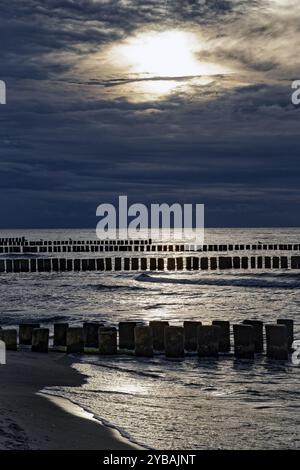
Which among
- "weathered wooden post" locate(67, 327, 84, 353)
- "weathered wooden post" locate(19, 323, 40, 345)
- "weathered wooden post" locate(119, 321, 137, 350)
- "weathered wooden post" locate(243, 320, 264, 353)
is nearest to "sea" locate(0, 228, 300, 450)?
"weathered wooden post" locate(67, 327, 84, 353)

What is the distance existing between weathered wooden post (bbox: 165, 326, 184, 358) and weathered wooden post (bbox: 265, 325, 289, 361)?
166 cm

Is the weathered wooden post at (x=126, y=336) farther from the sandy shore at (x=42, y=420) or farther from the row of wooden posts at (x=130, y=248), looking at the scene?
the row of wooden posts at (x=130, y=248)

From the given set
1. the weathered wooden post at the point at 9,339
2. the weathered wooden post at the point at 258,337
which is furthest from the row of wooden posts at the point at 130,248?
the weathered wooden post at the point at 9,339

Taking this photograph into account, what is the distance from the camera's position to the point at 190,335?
48.4 ft

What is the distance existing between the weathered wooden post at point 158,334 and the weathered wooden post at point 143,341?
0.48 m

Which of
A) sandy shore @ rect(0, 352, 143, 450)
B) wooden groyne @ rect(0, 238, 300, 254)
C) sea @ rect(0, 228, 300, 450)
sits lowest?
sea @ rect(0, 228, 300, 450)

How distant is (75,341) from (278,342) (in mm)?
3953

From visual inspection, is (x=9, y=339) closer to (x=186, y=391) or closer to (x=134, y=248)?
(x=186, y=391)

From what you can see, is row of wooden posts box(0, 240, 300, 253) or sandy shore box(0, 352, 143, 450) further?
row of wooden posts box(0, 240, 300, 253)

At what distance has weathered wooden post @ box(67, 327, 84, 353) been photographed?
14320mm

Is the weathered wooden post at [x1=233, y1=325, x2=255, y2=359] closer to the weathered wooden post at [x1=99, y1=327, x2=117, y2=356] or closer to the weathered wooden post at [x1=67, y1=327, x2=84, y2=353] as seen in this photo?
the weathered wooden post at [x1=99, y1=327, x2=117, y2=356]

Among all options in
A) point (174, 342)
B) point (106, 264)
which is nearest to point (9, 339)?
point (174, 342)

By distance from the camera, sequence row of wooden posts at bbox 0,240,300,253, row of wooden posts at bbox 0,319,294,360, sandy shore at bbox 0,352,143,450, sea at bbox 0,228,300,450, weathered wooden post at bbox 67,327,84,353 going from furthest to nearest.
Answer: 1. row of wooden posts at bbox 0,240,300,253
2. weathered wooden post at bbox 67,327,84,353
3. row of wooden posts at bbox 0,319,294,360
4. sea at bbox 0,228,300,450
5. sandy shore at bbox 0,352,143,450

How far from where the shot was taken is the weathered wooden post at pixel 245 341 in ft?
45.6
